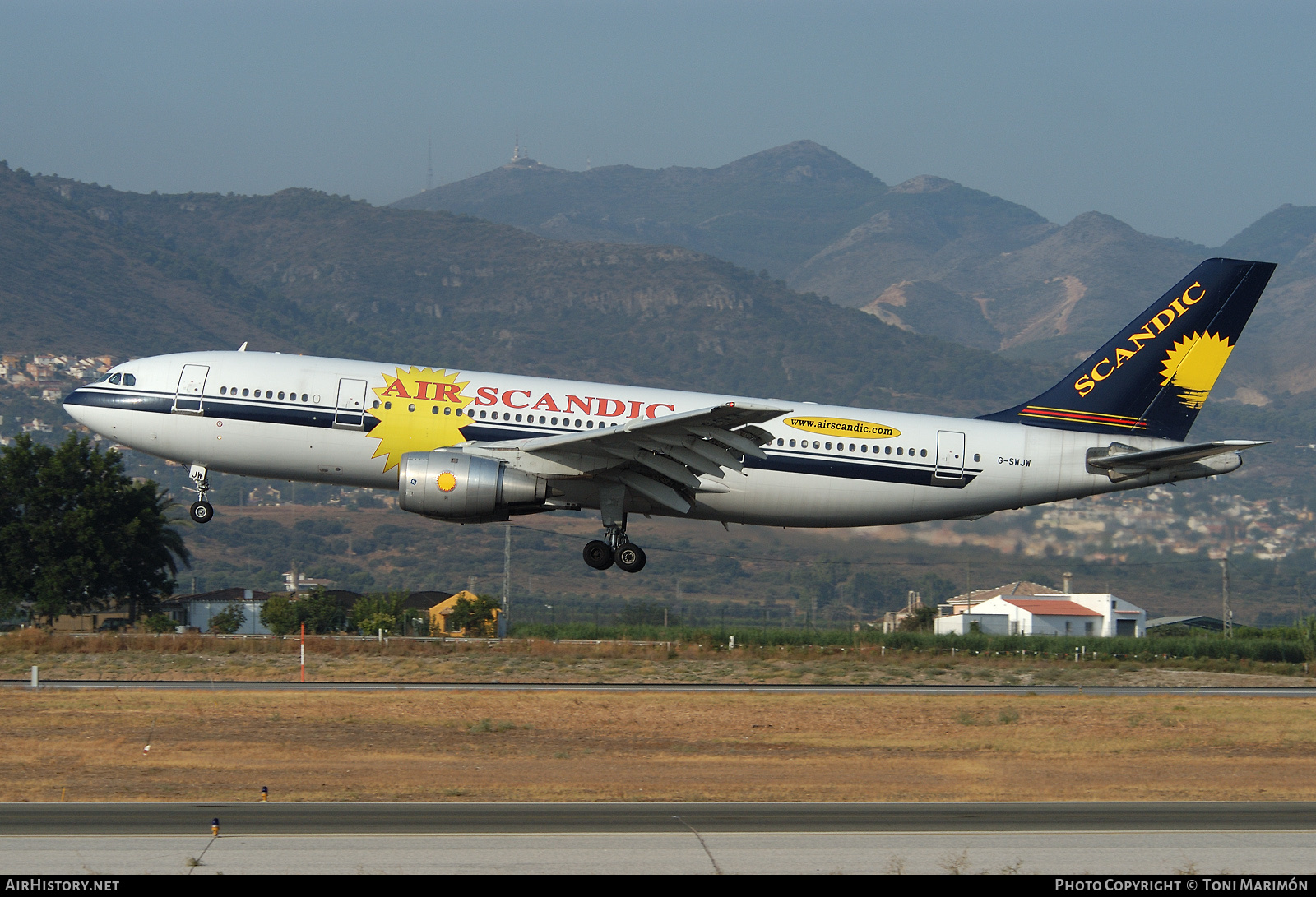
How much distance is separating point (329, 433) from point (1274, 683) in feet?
92.1

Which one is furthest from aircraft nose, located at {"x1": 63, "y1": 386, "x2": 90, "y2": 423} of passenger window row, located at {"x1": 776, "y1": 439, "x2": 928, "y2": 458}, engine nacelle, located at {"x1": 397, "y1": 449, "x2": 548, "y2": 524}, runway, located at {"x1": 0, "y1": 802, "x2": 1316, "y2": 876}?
passenger window row, located at {"x1": 776, "y1": 439, "x2": 928, "y2": 458}

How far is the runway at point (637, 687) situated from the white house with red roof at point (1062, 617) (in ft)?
135

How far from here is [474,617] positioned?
68.1 m

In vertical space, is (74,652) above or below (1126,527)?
below

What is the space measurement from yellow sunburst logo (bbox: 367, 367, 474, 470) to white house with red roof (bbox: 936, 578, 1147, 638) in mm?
49402

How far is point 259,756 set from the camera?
25.2 metres

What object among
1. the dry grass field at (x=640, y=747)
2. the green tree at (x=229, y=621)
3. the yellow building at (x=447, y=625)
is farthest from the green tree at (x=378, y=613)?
the dry grass field at (x=640, y=747)

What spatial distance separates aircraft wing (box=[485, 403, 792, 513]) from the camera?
3155cm

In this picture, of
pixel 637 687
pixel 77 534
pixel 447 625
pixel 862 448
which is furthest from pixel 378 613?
pixel 862 448

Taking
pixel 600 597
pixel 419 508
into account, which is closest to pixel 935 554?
pixel 419 508

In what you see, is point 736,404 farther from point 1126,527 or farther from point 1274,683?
point 1126,527

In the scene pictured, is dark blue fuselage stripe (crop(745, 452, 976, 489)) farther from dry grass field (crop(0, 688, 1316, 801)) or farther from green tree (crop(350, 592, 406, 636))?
green tree (crop(350, 592, 406, 636))

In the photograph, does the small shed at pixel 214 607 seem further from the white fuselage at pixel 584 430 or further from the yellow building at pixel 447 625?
the white fuselage at pixel 584 430

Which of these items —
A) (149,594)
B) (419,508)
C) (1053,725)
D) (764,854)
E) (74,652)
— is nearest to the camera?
(764,854)
